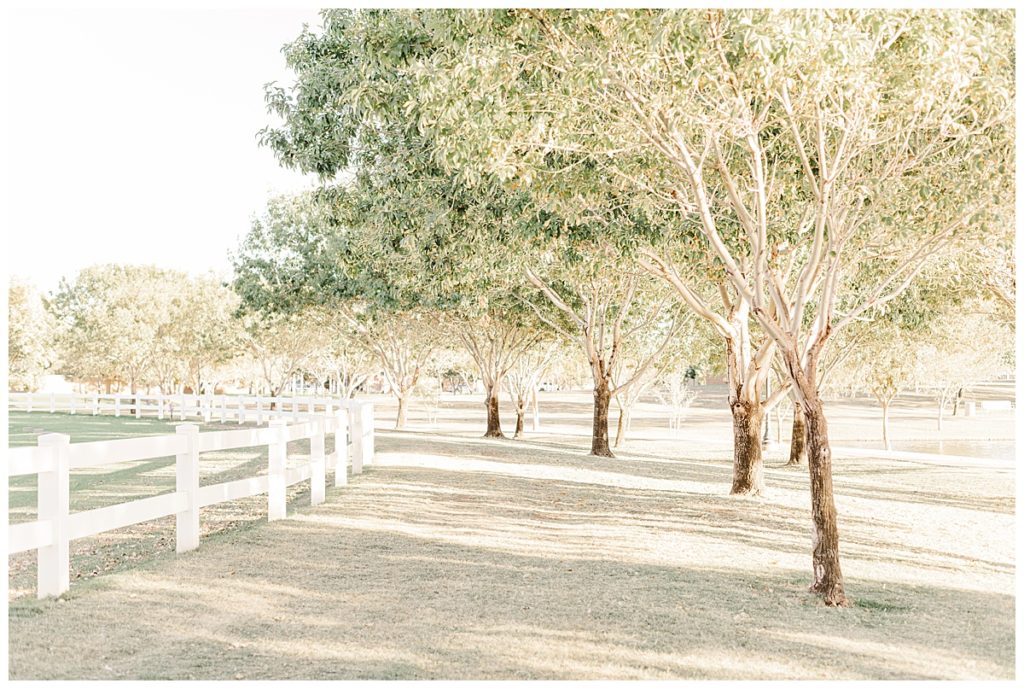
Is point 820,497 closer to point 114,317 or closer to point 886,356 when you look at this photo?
point 886,356

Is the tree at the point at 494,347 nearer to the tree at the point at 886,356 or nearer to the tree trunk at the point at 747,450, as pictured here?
the tree at the point at 886,356

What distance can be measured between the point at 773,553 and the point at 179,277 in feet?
216

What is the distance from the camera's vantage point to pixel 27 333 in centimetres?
5416

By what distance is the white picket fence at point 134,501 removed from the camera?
792cm

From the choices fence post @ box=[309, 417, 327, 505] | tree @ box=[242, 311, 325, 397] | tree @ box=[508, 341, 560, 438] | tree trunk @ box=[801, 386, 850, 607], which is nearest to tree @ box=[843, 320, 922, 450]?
tree @ box=[508, 341, 560, 438]

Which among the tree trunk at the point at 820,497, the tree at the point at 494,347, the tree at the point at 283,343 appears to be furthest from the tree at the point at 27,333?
the tree trunk at the point at 820,497

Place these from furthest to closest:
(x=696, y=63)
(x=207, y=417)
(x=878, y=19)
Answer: (x=207, y=417) → (x=696, y=63) → (x=878, y=19)

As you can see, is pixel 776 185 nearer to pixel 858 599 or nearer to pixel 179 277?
pixel 858 599

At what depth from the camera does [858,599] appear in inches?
346

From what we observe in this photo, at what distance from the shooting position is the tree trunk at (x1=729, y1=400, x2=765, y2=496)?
1792 centimetres

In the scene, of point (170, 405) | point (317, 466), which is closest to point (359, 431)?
point (317, 466)

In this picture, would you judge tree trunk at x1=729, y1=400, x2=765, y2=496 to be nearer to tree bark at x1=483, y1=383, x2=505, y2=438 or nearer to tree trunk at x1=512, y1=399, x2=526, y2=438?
tree bark at x1=483, y1=383, x2=505, y2=438

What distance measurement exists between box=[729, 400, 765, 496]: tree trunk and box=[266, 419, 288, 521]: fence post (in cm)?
928

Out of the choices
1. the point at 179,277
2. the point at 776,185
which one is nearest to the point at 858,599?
the point at 776,185
